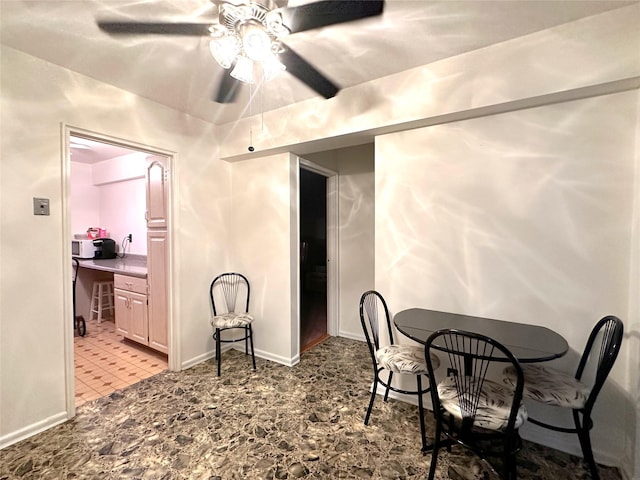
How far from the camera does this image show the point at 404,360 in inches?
74.7

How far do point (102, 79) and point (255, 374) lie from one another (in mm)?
2762

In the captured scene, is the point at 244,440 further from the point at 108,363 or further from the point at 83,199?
the point at 83,199

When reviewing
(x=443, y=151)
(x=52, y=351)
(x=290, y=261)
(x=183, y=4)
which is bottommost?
(x=52, y=351)

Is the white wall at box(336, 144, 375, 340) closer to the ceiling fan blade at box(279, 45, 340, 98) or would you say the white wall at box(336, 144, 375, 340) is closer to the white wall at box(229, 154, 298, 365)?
the white wall at box(229, 154, 298, 365)

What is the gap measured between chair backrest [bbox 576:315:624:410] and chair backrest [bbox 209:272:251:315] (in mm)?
2753

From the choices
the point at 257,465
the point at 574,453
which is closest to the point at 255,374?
the point at 257,465

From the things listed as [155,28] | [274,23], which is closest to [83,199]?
[155,28]

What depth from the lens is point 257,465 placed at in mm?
1664

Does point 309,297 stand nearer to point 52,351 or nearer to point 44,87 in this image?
point 52,351

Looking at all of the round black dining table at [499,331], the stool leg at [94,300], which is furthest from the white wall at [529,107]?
the stool leg at [94,300]

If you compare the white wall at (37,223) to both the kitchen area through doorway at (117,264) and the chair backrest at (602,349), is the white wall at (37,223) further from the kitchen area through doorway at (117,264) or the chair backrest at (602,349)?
the chair backrest at (602,349)

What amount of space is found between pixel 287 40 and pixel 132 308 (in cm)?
324

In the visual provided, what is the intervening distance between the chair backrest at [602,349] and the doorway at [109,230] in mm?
3161

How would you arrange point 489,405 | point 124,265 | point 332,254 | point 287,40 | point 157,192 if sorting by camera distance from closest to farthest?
point 489,405, point 287,40, point 157,192, point 332,254, point 124,265
